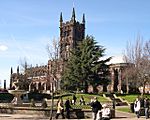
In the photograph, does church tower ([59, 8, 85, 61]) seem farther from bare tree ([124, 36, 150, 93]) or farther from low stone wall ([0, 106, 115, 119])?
low stone wall ([0, 106, 115, 119])

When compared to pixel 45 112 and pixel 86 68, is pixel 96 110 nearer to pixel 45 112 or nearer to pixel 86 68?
pixel 45 112

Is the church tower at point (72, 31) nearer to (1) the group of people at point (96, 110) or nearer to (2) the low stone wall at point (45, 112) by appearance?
(2) the low stone wall at point (45, 112)

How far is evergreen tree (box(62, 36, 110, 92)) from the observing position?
68.7 meters

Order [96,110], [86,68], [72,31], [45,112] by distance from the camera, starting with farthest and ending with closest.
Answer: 1. [72,31]
2. [86,68]
3. [45,112]
4. [96,110]

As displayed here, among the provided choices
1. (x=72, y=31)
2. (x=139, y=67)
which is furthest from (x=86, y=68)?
(x=72, y=31)

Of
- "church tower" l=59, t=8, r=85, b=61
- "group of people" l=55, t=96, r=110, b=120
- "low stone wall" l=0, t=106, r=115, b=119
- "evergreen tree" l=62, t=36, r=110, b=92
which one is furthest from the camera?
"church tower" l=59, t=8, r=85, b=61

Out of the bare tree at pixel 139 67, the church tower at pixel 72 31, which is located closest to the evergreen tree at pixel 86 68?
the bare tree at pixel 139 67

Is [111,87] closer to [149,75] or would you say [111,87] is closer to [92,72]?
[92,72]

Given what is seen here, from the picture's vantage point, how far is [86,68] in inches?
2707

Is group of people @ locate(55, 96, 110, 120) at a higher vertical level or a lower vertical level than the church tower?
lower

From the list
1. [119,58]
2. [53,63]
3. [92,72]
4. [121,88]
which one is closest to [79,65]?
[92,72]

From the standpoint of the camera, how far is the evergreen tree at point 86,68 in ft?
225

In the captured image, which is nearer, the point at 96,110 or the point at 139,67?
the point at 96,110

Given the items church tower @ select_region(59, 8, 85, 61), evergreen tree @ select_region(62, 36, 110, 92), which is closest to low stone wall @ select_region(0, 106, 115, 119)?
evergreen tree @ select_region(62, 36, 110, 92)
